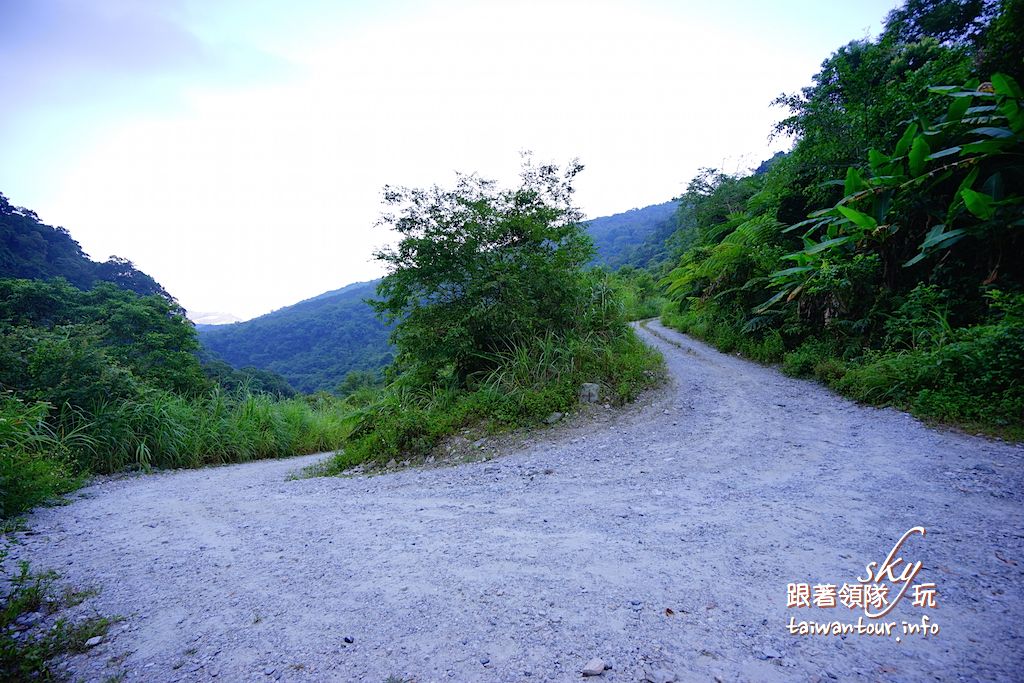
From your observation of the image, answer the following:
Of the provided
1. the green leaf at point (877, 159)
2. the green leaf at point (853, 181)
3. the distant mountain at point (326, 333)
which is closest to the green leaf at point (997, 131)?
the green leaf at point (877, 159)

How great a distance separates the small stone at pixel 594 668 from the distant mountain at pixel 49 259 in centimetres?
3280

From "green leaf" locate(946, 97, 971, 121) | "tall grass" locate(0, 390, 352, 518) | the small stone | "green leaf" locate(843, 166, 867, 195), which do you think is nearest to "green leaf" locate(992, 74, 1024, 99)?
"green leaf" locate(946, 97, 971, 121)

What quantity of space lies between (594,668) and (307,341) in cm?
6887

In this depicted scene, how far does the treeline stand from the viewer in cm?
388

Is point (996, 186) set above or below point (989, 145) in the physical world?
below

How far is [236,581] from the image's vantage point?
7.43ft

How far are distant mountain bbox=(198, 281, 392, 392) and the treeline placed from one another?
3929cm

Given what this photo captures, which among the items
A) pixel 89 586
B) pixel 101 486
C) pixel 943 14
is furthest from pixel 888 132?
pixel 943 14

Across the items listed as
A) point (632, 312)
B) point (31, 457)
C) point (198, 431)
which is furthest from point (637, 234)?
point (31, 457)

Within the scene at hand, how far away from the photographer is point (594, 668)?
144cm

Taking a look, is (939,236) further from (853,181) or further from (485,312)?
(485,312)

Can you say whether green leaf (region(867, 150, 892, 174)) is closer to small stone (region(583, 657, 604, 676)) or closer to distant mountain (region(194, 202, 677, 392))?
small stone (region(583, 657, 604, 676))

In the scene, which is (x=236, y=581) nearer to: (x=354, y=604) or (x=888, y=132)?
(x=354, y=604)

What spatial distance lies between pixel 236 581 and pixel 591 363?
508 centimetres
